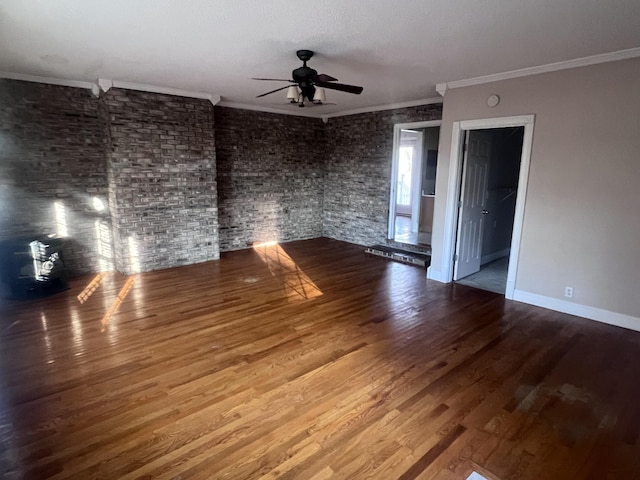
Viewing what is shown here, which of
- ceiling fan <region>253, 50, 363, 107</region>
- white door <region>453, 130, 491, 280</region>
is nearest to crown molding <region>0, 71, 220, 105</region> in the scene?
ceiling fan <region>253, 50, 363, 107</region>

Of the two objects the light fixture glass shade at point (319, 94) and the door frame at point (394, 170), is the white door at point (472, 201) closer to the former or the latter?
the door frame at point (394, 170)

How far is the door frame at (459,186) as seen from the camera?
4047mm

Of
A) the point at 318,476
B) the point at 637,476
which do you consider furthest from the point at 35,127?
the point at 637,476

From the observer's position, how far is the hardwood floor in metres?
1.96

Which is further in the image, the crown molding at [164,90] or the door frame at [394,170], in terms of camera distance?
the door frame at [394,170]

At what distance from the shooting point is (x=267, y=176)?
276 inches

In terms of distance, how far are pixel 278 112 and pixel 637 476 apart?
669 centimetres

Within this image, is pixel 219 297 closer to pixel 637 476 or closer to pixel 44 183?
pixel 44 183

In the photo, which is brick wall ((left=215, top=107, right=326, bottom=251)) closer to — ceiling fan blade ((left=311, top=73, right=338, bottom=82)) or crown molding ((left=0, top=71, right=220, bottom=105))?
crown molding ((left=0, top=71, right=220, bottom=105))

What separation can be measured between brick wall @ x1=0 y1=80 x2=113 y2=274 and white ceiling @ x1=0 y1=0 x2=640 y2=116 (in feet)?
1.42

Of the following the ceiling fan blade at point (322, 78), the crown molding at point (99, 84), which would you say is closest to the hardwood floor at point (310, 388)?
the ceiling fan blade at point (322, 78)

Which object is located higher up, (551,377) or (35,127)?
(35,127)

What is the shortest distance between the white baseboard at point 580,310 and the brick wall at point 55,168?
223 inches

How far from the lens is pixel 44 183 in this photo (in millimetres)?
4750
